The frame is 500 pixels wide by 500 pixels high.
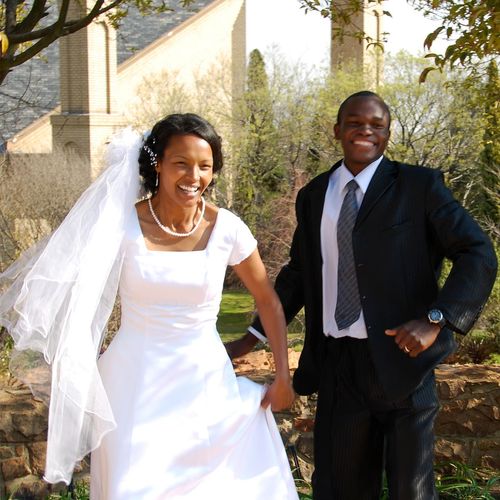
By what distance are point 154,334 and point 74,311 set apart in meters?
0.31

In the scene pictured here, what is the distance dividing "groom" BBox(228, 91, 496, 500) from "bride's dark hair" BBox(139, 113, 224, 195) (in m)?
0.49

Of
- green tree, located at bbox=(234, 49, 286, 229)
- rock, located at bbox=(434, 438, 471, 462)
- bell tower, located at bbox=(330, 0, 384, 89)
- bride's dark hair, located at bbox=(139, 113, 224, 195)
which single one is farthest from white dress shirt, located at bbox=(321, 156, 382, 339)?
bell tower, located at bbox=(330, 0, 384, 89)

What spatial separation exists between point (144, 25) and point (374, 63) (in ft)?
35.1

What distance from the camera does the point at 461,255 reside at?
10.3 feet

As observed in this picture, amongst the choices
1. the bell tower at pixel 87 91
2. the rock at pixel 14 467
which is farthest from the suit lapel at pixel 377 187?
the bell tower at pixel 87 91

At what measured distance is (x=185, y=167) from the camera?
3.22 metres

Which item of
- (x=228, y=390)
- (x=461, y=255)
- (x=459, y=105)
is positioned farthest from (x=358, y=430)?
(x=459, y=105)

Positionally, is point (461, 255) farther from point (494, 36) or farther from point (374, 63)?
point (374, 63)

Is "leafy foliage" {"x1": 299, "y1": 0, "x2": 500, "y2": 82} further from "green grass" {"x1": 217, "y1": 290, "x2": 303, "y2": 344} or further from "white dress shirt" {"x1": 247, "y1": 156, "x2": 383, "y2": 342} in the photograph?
"green grass" {"x1": 217, "y1": 290, "x2": 303, "y2": 344}

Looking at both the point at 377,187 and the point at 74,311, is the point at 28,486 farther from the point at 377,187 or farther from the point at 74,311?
the point at 377,187

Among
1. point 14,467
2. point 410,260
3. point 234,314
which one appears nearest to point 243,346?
point 410,260

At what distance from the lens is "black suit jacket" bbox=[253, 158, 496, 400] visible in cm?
313

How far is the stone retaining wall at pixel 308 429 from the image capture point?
4.36 m

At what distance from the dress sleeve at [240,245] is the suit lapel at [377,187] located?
416 mm
